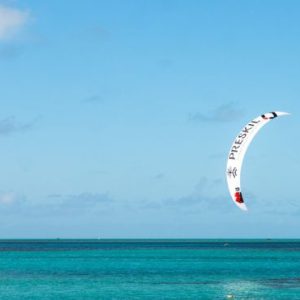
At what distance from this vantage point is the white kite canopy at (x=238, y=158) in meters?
36.4

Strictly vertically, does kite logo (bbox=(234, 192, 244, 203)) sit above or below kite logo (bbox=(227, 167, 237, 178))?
below

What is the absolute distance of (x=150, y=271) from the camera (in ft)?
314

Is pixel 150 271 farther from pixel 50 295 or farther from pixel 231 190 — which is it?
pixel 231 190

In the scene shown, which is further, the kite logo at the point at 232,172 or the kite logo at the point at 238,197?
the kite logo at the point at 238,197

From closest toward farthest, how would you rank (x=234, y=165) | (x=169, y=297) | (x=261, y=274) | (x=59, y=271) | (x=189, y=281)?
(x=234, y=165)
(x=169, y=297)
(x=189, y=281)
(x=261, y=274)
(x=59, y=271)

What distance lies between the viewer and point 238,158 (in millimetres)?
36625

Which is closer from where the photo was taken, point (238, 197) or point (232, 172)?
point (232, 172)

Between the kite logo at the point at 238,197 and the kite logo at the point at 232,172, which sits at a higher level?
the kite logo at the point at 232,172

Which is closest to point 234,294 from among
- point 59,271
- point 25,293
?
point 25,293

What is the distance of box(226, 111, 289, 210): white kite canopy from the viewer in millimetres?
36438

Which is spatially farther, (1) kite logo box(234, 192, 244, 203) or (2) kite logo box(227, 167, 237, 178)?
(1) kite logo box(234, 192, 244, 203)

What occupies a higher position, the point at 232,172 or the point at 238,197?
the point at 232,172

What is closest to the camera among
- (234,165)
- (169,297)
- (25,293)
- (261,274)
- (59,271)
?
(234,165)

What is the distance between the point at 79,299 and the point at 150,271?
35.8m
